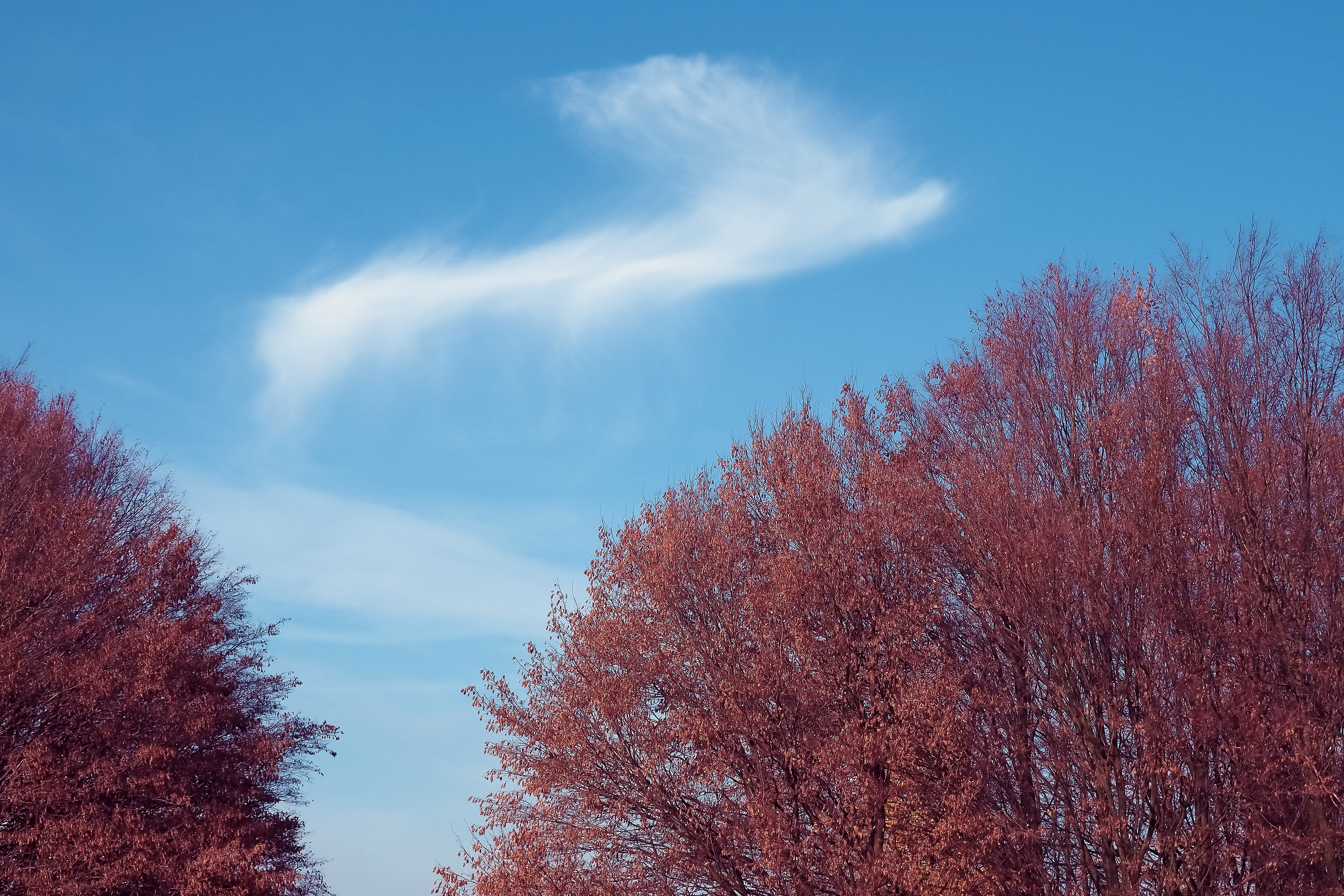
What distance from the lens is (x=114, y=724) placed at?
27.6 metres

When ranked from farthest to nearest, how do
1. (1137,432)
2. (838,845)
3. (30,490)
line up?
(30,490) → (1137,432) → (838,845)

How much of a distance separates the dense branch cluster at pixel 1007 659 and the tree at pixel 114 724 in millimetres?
7955

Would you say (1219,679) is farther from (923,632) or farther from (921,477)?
(921,477)

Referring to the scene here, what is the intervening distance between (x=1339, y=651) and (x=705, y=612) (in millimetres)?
12125

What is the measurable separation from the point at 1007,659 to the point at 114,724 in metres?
20.6

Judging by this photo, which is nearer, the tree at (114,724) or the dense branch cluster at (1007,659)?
the dense branch cluster at (1007,659)

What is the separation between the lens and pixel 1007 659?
2467 cm

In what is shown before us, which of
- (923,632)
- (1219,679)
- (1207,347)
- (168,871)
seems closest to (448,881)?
(168,871)

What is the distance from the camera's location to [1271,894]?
20.6 meters

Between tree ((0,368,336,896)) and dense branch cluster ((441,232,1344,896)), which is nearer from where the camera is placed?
dense branch cluster ((441,232,1344,896))

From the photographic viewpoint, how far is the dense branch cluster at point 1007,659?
20969 mm

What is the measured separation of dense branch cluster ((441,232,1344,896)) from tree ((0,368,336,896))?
7955 mm

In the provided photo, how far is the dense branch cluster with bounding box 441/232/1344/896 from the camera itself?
20969mm

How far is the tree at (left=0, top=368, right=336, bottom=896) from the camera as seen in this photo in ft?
85.1
